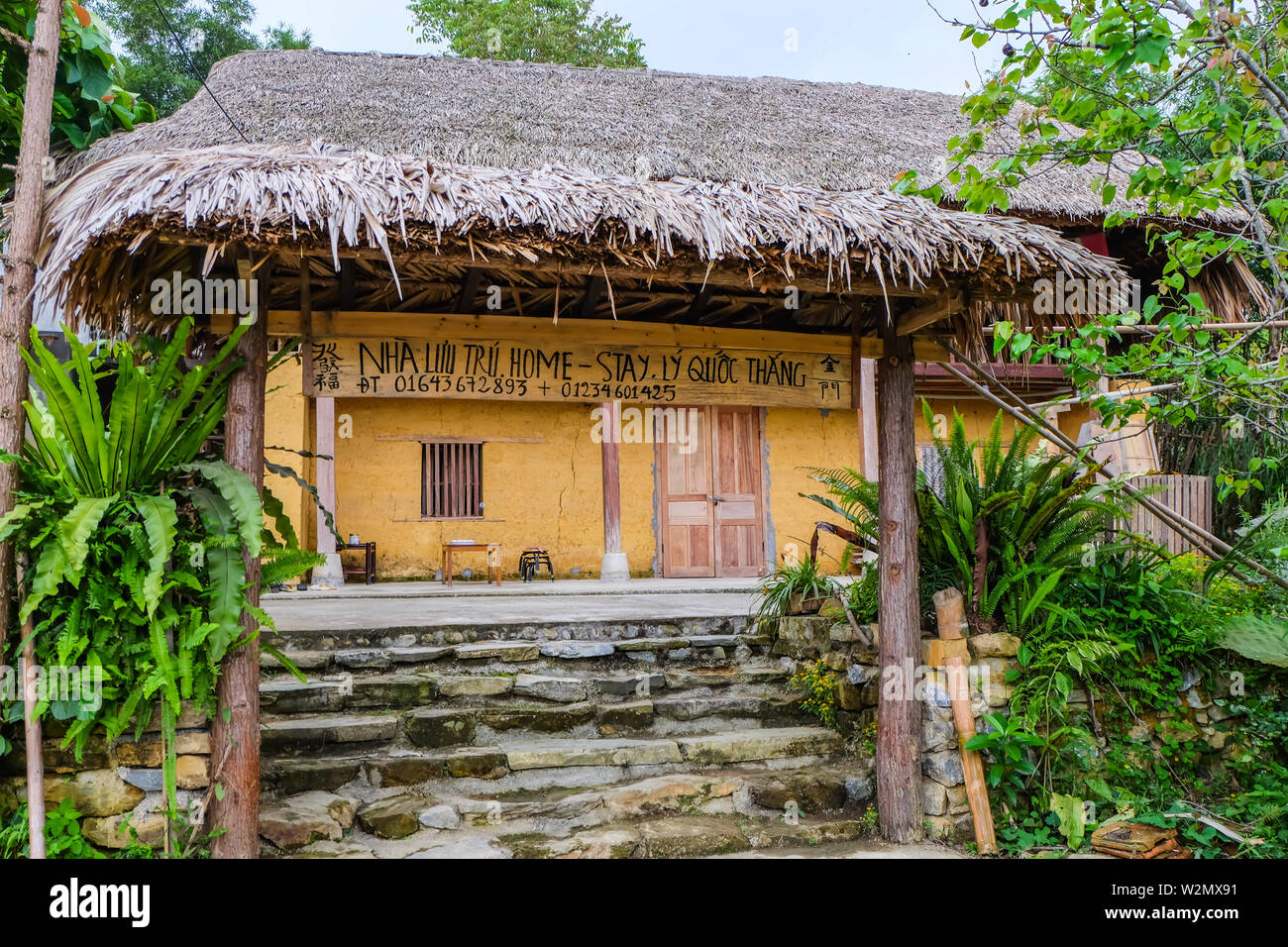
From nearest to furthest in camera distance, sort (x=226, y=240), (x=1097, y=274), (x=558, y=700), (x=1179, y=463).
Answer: (x=226, y=240)
(x=1097, y=274)
(x=558, y=700)
(x=1179, y=463)

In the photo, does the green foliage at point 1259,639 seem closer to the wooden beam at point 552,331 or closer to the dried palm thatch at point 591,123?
the wooden beam at point 552,331

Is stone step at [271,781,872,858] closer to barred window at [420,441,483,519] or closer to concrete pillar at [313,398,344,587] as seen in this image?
concrete pillar at [313,398,344,587]

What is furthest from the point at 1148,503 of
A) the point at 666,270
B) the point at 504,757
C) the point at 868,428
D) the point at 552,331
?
the point at 868,428

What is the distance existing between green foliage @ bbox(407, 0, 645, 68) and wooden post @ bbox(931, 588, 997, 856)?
14968 millimetres

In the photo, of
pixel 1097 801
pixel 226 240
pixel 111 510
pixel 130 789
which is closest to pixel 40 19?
pixel 226 240

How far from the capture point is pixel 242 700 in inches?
127

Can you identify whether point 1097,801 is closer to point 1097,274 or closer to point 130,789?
point 1097,274

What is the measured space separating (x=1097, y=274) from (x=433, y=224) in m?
2.84

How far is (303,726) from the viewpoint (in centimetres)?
400

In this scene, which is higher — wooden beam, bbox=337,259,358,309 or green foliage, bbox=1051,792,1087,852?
wooden beam, bbox=337,259,358,309

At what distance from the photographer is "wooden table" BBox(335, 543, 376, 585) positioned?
30.8 ft

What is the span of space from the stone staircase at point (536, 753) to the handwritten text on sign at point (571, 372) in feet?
4.99

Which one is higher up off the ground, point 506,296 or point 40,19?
point 40,19

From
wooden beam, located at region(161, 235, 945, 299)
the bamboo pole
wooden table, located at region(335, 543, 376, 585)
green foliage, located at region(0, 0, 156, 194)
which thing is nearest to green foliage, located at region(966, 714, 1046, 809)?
the bamboo pole
